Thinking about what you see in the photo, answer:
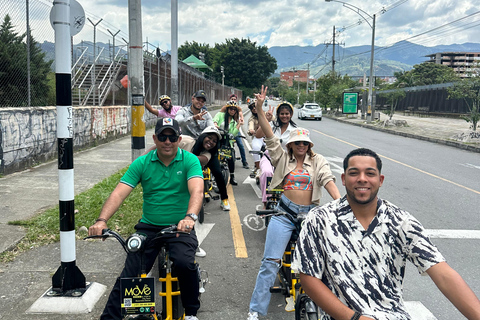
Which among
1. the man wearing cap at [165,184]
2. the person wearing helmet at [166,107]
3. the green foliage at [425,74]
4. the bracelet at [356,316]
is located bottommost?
the bracelet at [356,316]

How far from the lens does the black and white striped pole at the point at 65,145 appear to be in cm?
362

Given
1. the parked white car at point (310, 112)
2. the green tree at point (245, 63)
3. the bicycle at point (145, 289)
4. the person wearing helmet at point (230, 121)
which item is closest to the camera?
the bicycle at point (145, 289)

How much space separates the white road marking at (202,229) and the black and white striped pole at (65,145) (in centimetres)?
222

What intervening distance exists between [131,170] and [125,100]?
19.4 metres

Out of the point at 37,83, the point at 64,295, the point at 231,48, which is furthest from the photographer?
the point at 231,48

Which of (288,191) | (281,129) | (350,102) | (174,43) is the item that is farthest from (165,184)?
(350,102)

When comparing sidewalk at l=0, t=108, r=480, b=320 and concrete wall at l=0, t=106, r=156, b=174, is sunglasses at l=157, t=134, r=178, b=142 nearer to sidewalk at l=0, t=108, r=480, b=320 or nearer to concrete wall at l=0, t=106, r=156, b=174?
sidewalk at l=0, t=108, r=480, b=320

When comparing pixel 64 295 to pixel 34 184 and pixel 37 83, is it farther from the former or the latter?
pixel 37 83

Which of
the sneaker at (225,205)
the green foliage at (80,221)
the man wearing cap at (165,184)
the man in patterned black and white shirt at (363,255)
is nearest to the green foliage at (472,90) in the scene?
the sneaker at (225,205)

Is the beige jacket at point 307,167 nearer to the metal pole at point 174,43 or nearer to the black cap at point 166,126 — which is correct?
the black cap at point 166,126

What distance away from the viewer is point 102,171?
32.2 ft

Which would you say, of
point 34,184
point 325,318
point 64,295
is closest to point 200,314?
point 64,295

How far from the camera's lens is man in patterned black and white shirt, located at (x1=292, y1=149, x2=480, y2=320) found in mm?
2309

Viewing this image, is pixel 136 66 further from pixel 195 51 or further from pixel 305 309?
pixel 195 51
